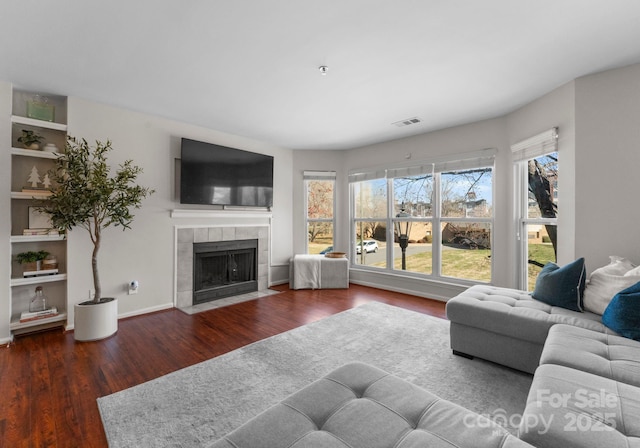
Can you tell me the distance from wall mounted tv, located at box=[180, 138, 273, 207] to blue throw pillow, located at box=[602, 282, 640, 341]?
4221mm

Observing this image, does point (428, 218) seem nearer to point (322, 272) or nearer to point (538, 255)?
point (538, 255)

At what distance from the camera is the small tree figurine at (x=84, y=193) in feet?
9.13

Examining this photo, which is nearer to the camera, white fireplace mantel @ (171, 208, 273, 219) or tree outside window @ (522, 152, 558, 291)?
tree outside window @ (522, 152, 558, 291)

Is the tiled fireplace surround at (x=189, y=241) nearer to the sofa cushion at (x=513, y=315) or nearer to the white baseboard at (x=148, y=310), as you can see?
the white baseboard at (x=148, y=310)

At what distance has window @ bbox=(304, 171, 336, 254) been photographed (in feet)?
18.1

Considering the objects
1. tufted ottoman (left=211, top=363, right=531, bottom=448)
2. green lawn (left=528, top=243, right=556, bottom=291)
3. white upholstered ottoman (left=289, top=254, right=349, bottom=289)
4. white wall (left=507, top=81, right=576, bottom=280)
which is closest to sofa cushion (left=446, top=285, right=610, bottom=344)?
white wall (left=507, top=81, right=576, bottom=280)

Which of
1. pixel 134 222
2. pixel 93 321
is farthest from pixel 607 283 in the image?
pixel 134 222

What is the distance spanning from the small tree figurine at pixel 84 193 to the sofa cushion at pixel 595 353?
381 centimetres

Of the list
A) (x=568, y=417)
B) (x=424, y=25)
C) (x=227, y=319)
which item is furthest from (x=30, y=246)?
(x=568, y=417)

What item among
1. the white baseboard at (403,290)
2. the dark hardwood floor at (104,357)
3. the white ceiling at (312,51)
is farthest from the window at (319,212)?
the white ceiling at (312,51)

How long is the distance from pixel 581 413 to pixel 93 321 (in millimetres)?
3690

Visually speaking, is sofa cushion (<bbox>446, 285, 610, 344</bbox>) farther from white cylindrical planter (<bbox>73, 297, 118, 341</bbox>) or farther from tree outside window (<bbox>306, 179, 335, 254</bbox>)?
white cylindrical planter (<bbox>73, 297, 118, 341</bbox>)

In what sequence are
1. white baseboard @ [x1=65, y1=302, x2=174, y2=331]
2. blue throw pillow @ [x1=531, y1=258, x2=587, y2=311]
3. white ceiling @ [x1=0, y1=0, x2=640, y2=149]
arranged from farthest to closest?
white baseboard @ [x1=65, y1=302, x2=174, y2=331] → blue throw pillow @ [x1=531, y1=258, x2=587, y2=311] → white ceiling @ [x1=0, y1=0, x2=640, y2=149]

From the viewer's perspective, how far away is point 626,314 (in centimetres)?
177
